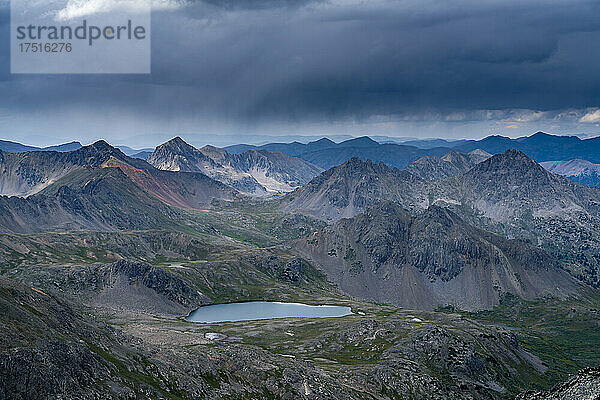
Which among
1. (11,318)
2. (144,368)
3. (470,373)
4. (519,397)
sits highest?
(11,318)

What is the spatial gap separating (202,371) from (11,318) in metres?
43.8

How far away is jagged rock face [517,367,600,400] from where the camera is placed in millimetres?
70250

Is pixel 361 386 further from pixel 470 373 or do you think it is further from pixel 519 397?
pixel 470 373

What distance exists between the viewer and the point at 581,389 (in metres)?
73.1

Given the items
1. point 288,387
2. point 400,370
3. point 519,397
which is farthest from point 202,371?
point 400,370

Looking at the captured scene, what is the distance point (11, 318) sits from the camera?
75.9 meters

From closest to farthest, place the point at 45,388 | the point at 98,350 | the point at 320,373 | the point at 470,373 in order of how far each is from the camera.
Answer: the point at 45,388, the point at 98,350, the point at 320,373, the point at 470,373

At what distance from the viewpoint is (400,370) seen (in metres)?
161

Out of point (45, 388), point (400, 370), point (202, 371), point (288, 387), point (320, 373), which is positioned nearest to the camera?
point (45, 388)

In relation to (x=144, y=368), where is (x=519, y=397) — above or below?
below

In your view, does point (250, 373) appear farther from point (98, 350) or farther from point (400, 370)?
point (400, 370)

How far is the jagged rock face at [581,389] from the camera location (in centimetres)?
7025

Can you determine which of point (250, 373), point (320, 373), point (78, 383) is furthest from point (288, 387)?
point (78, 383)

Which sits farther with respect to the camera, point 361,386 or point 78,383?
point 361,386
